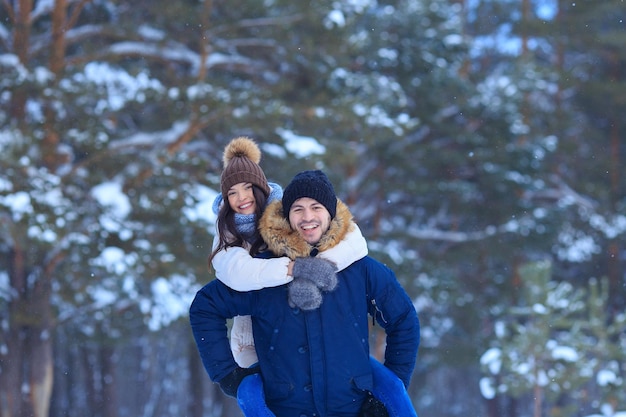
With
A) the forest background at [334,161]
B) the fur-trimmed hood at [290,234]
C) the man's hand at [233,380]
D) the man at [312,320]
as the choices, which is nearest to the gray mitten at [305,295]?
the man at [312,320]

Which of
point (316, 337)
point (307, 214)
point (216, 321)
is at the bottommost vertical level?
point (316, 337)

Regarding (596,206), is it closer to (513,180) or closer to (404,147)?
(513,180)

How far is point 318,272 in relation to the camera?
3.06 m

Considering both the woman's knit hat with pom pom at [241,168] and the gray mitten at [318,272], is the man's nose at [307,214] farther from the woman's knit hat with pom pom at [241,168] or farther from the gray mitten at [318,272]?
the woman's knit hat with pom pom at [241,168]

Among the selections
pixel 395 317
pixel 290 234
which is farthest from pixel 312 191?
pixel 395 317

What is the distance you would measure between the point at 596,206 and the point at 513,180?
3.50 metres

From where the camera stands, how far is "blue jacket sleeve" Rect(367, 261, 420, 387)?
321 cm

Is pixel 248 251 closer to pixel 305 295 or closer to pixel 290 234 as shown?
pixel 290 234

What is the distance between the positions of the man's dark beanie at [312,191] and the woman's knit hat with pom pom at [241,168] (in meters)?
0.37

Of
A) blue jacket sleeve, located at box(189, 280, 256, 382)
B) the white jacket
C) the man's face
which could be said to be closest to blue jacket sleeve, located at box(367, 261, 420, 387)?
the white jacket

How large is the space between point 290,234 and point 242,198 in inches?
18.5

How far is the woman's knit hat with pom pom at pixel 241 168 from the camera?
11.9ft

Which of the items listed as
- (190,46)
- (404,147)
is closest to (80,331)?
(190,46)

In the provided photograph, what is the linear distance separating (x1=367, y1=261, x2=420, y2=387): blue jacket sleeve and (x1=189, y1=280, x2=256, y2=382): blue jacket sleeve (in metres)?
0.50
